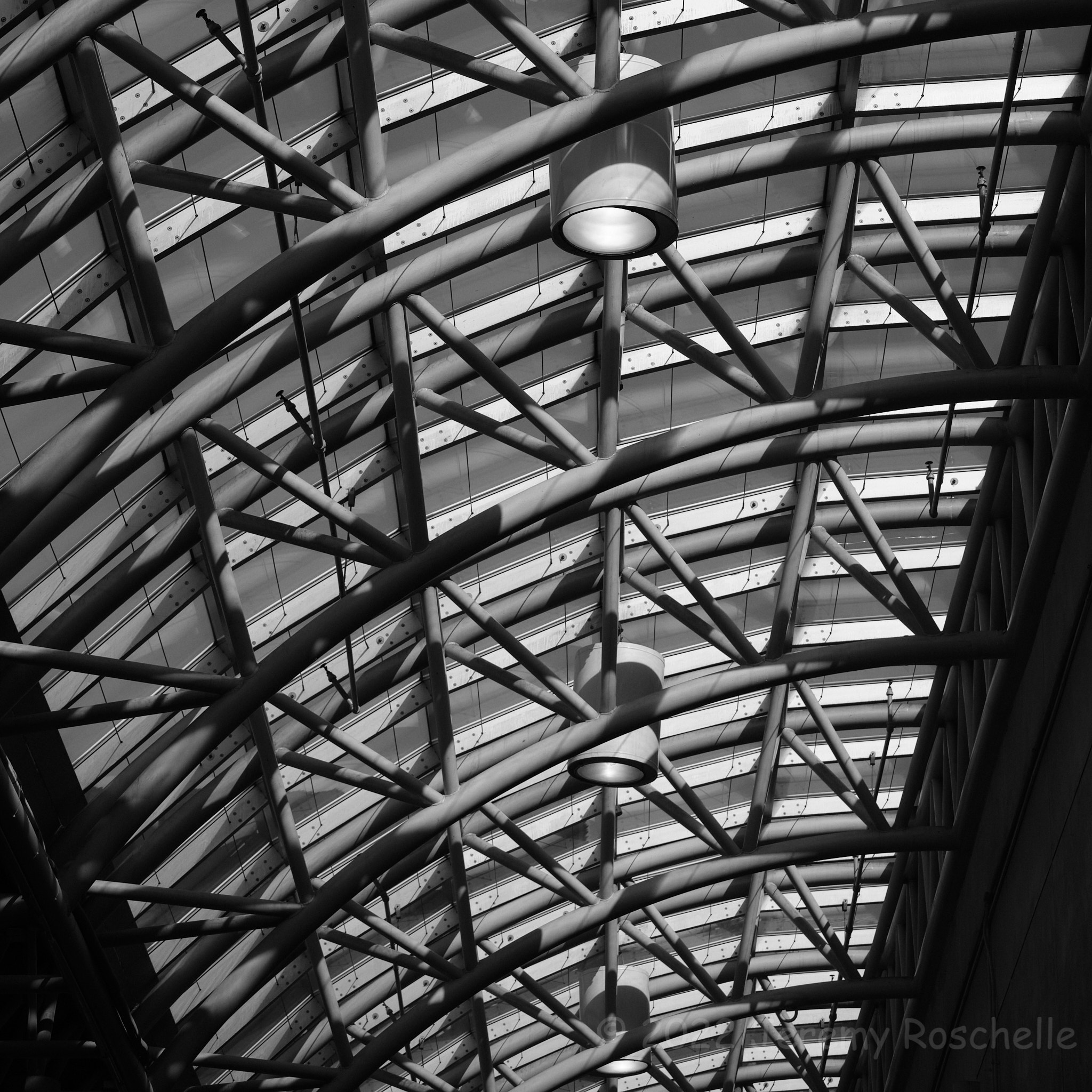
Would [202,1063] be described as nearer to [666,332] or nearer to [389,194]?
[666,332]

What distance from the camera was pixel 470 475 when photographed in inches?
790

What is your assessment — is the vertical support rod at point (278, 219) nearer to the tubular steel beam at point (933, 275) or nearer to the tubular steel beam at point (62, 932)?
the tubular steel beam at point (62, 932)

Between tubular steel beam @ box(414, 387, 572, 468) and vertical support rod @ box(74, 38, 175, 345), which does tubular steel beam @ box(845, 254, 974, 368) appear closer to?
tubular steel beam @ box(414, 387, 572, 468)

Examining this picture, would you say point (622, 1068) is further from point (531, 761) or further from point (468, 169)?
point (468, 169)

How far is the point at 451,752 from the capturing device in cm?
1884

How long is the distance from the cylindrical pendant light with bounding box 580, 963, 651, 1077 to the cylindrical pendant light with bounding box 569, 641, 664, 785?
24.4 feet

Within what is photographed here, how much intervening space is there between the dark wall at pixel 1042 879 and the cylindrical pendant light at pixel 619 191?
22.3ft

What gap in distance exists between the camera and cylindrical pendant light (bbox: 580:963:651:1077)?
24.1 m

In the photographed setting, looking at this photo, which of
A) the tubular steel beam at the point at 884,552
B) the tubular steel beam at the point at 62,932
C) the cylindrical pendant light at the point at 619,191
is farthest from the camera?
the tubular steel beam at the point at 884,552

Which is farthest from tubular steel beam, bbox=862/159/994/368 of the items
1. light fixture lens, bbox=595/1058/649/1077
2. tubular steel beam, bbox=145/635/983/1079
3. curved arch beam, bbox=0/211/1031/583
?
light fixture lens, bbox=595/1058/649/1077

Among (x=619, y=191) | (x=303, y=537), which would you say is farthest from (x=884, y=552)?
(x=619, y=191)

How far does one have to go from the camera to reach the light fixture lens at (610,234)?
11477mm

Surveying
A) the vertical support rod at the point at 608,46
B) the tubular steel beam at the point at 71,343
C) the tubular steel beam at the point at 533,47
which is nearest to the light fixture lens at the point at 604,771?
the tubular steel beam at the point at 71,343

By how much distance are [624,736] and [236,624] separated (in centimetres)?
519
